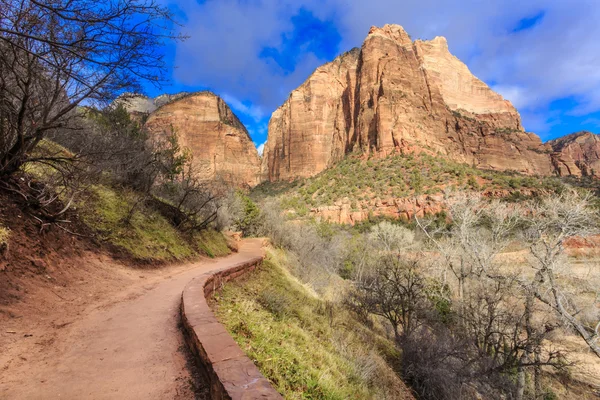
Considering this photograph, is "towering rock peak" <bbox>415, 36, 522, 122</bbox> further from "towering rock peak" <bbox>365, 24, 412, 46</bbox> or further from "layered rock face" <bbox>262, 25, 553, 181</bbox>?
"towering rock peak" <bbox>365, 24, 412, 46</bbox>

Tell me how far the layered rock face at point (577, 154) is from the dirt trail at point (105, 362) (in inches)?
3773

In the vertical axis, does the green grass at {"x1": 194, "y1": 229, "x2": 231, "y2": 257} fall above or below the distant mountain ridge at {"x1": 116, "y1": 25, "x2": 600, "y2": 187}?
below

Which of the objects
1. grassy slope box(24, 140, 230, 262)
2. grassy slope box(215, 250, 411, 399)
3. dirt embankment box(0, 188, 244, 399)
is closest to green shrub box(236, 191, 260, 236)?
grassy slope box(24, 140, 230, 262)

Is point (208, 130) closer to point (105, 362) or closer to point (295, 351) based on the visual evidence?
point (295, 351)

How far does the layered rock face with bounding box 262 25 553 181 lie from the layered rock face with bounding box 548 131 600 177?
19.2ft

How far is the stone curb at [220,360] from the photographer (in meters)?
1.95

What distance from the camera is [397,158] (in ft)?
156

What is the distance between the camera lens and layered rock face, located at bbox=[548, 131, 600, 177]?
7538cm

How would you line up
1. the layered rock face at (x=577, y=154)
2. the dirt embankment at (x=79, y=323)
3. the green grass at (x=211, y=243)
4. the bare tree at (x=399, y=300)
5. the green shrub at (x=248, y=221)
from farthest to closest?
the layered rock face at (x=577, y=154) → the green shrub at (x=248, y=221) → the green grass at (x=211, y=243) → the bare tree at (x=399, y=300) → the dirt embankment at (x=79, y=323)

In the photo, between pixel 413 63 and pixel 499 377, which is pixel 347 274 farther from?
pixel 413 63

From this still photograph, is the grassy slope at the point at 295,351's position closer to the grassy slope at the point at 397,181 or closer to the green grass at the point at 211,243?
the green grass at the point at 211,243

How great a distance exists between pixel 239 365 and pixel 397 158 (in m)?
48.9

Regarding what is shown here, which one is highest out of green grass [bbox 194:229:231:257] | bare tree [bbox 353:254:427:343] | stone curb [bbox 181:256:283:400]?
green grass [bbox 194:229:231:257]

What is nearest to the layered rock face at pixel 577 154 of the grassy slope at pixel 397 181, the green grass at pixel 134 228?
the grassy slope at pixel 397 181
